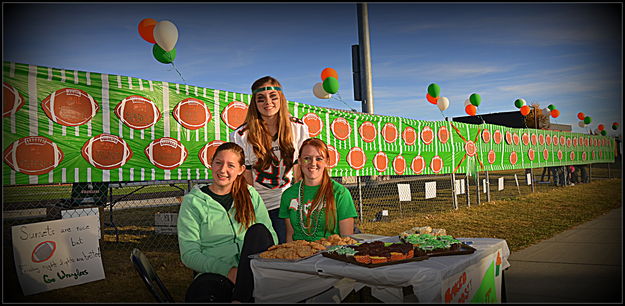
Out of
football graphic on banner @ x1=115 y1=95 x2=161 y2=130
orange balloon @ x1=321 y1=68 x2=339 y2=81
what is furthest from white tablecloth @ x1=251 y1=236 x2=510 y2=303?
orange balloon @ x1=321 y1=68 x2=339 y2=81

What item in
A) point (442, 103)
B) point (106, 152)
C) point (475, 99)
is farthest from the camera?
point (475, 99)

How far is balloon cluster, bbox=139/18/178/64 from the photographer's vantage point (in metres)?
6.40

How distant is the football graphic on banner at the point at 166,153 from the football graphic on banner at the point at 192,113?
34 centimetres

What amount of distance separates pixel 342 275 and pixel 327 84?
281 inches

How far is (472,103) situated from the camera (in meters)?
15.3

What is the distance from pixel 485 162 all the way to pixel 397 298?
38.5ft

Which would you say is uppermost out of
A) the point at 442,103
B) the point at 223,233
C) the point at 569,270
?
the point at 442,103

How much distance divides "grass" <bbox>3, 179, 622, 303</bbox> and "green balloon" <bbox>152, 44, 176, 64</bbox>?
299 centimetres

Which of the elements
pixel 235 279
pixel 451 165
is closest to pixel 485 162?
pixel 451 165

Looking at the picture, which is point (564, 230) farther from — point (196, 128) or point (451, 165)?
point (196, 128)

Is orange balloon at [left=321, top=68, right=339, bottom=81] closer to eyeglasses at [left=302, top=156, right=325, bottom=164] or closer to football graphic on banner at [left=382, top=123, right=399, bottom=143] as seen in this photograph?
football graphic on banner at [left=382, top=123, right=399, bottom=143]

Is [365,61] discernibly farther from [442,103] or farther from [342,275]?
[342,275]

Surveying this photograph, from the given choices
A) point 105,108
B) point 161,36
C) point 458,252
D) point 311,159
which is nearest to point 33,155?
point 105,108

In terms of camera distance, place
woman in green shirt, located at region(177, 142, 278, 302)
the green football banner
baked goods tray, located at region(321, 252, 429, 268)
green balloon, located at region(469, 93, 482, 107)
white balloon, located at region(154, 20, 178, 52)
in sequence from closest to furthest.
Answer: baked goods tray, located at region(321, 252, 429, 268) → woman in green shirt, located at region(177, 142, 278, 302) → the green football banner → white balloon, located at region(154, 20, 178, 52) → green balloon, located at region(469, 93, 482, 107)
